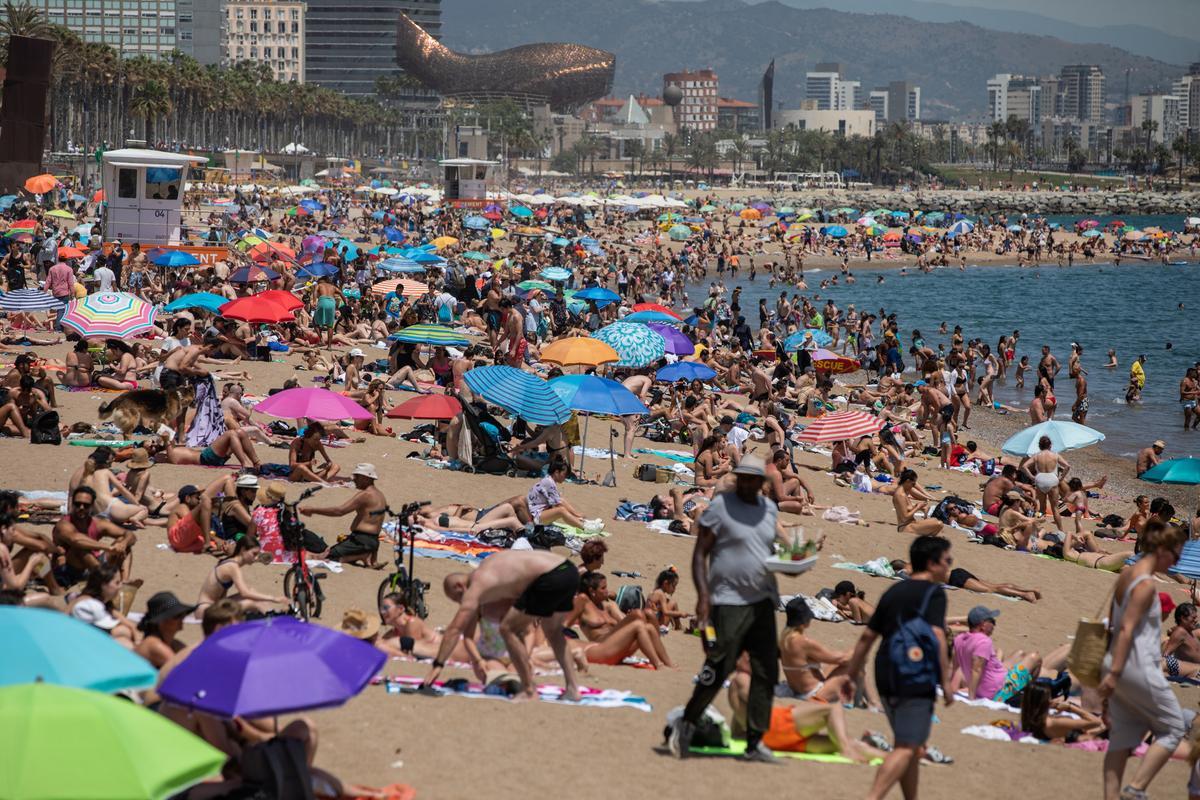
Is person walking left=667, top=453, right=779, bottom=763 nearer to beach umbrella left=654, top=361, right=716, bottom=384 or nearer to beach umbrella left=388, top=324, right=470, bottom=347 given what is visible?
beach umbrella left=388, top=324, right=470, bottom=347

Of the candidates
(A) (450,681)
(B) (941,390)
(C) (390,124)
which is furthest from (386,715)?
(C) (390,124)

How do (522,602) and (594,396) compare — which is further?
(594,396)

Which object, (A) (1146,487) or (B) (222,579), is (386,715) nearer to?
(B) (222,579)

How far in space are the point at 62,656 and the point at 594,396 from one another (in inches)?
349

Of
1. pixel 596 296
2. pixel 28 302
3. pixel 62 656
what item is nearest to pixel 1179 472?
pixel 62 656

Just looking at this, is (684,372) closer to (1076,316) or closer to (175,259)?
(175,259)

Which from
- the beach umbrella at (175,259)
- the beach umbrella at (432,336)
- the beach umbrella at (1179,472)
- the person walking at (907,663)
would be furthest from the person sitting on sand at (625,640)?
the beach umbrella at (175,259)

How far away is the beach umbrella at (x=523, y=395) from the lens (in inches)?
517

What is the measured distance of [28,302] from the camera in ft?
61.1

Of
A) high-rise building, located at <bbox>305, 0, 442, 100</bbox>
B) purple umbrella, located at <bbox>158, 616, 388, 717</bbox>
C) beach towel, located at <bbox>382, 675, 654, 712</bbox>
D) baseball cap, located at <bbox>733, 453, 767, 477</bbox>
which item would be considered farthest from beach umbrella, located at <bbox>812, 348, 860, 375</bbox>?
high-rise building, located at <bbox>305, 0, 442, 100</bbox>

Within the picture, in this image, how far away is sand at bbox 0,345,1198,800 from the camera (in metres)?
6.35

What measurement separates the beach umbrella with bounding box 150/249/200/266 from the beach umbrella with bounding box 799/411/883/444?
13817 mm

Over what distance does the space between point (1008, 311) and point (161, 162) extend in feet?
102

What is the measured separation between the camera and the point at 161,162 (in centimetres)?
2747
